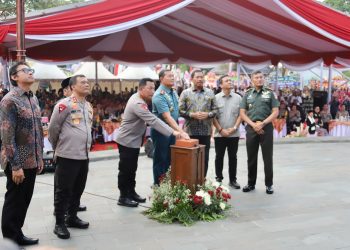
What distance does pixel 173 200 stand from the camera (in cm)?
421

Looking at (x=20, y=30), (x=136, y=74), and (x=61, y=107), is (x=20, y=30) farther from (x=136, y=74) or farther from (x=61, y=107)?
(x=136, y=74)

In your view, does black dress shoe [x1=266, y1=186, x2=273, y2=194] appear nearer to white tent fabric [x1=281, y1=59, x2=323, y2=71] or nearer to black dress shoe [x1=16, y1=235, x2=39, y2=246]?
black dress shoe [x1=16, y1=235, x2=39, y2=246]

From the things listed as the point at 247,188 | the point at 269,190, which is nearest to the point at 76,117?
the point at 247,188

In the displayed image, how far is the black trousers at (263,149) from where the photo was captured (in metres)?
5.28

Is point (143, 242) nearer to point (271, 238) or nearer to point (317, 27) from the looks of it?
point (271, 238)

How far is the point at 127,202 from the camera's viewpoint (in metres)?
4.75

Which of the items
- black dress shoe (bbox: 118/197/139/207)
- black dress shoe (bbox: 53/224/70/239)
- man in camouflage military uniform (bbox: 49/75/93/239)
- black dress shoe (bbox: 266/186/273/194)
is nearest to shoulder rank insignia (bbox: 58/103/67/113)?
man in camouflage military uniform (bbox: 49/75/93/239)

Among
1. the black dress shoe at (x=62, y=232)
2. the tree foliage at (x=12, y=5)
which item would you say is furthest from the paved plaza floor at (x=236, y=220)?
the tree foliage at (x=12, y=5)

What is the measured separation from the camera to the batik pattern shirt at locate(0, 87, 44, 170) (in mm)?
3225

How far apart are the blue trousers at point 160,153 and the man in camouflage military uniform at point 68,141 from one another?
3.88 feet

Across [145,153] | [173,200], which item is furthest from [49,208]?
[145,153]

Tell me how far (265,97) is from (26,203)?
3.08m

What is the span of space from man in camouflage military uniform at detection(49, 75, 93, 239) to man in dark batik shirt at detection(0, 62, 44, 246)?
0.25 metres

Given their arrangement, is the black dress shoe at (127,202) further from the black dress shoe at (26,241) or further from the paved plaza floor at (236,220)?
the black dress shoe at (26,241)
